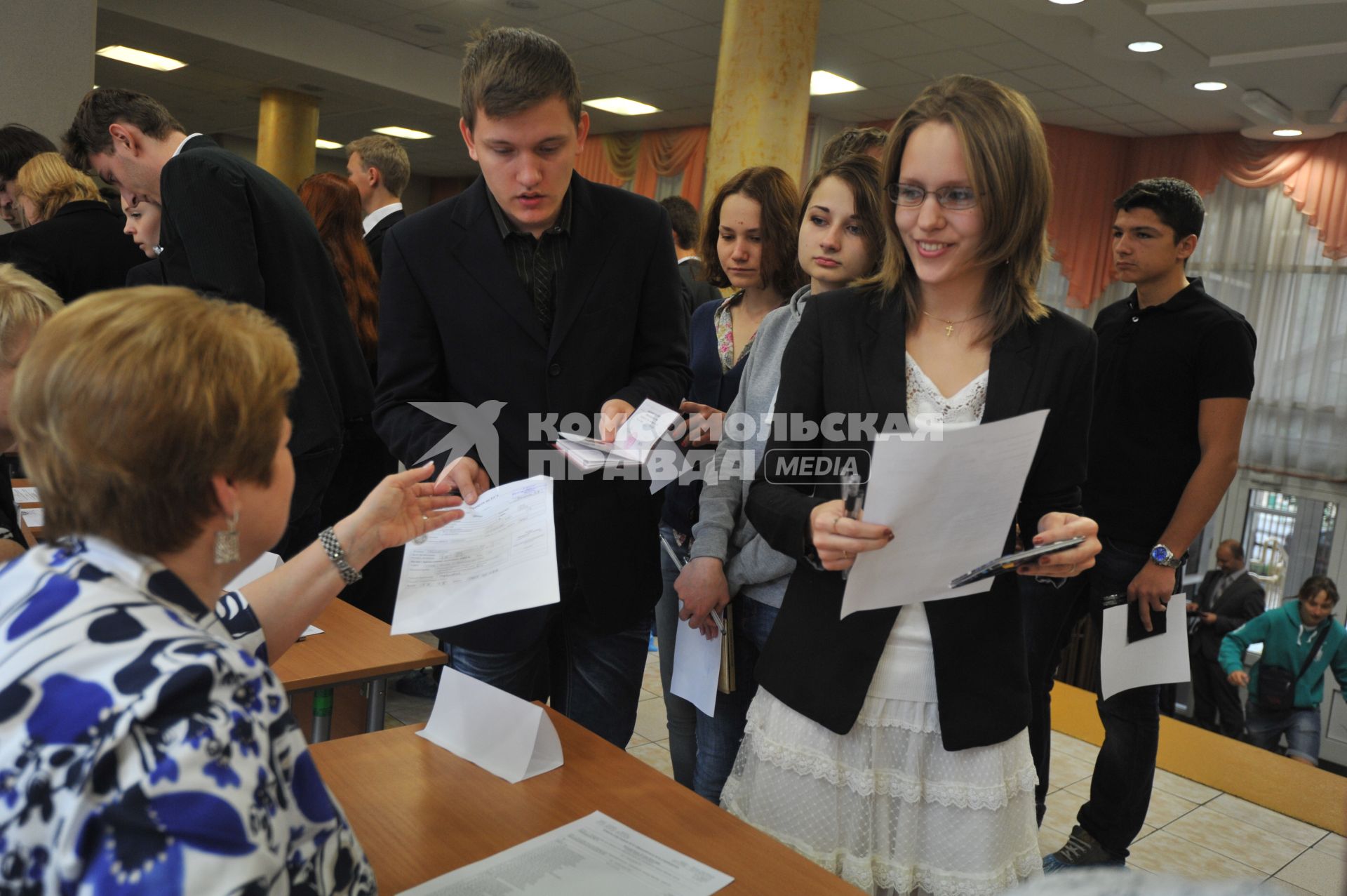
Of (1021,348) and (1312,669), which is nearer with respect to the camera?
(1021,348)

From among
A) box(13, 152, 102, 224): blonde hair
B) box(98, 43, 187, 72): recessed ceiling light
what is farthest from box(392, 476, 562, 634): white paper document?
box(98, 43, 187, 72): recessed ceiling light

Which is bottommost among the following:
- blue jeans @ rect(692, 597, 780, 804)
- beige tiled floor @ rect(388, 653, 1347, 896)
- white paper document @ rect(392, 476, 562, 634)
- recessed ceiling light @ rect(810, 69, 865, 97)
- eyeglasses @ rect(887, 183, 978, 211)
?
beige tiled floor @ rect(388, 653, 1347, 896)

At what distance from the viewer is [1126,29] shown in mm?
6227

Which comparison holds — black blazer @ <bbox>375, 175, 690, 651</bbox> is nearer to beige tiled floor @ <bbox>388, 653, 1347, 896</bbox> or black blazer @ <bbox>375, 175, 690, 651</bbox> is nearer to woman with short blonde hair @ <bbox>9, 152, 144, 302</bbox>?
beige tiled floor @ <bbox>388, 653, 1347, 896</bbox>

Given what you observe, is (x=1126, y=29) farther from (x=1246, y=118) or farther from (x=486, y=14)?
(x=486, y=14)

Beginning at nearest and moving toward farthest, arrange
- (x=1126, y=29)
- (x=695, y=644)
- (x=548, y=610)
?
(x=548, y=610)
(x=695, y=644)
(x=1126, y=29)

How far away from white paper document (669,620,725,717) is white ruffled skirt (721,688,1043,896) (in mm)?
Result: 558

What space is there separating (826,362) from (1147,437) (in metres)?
1.80

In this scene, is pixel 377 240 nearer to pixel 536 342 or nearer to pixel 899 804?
pixel 536 342

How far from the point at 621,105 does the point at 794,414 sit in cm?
972

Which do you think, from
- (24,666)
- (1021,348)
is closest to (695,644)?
(1021,348)

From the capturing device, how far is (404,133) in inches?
488

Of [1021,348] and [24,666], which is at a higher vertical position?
[1021,348]

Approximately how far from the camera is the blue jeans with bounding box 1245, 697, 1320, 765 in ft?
22.8
